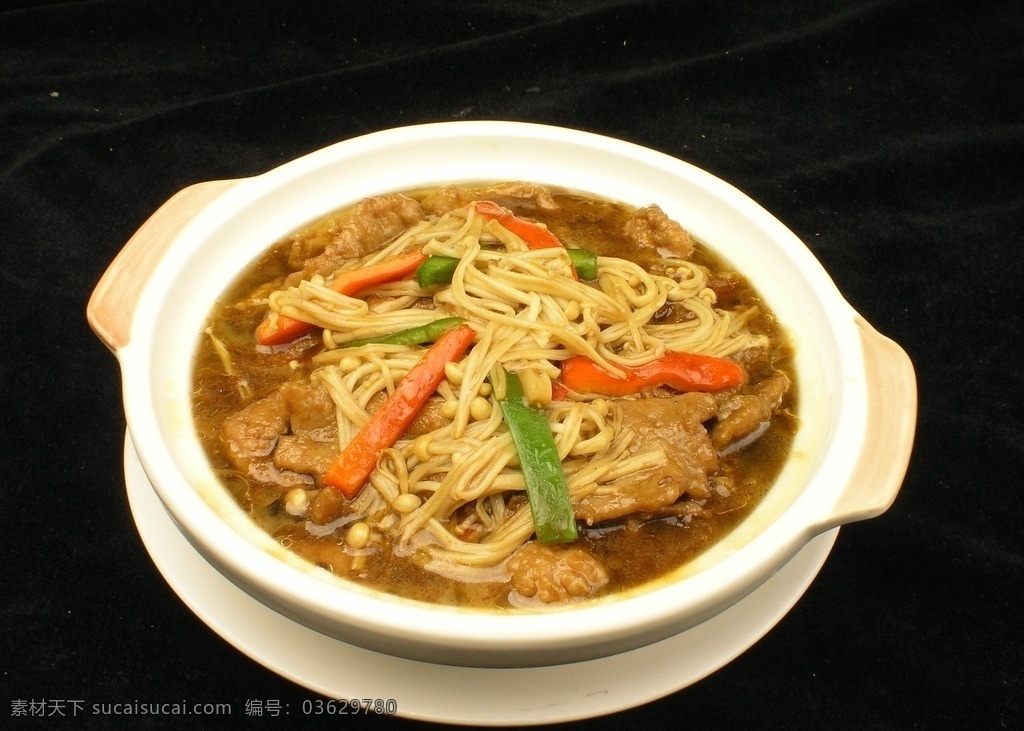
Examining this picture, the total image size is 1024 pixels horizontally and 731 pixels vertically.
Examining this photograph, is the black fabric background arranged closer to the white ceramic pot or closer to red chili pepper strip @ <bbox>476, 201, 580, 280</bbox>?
the white ceramic pot

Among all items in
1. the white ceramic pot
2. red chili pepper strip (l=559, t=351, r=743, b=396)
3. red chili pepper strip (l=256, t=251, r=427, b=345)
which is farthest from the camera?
red chili pepper strip (l=256, t=251, r=427, b=345)

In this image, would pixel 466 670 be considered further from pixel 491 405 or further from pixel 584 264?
pixel 584 264

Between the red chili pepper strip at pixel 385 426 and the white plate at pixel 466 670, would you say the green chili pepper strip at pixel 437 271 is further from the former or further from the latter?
the white plate at pixel 466 670

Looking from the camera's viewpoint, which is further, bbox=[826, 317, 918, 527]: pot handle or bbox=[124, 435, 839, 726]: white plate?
bbox=[124, 435, 839, 726]: white plate

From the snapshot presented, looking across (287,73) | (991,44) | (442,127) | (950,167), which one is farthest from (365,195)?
(991,44)

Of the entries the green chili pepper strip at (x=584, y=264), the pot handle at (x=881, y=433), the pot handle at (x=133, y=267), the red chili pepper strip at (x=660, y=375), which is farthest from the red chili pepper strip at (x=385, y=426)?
the pot handle at (x=881, y=433)

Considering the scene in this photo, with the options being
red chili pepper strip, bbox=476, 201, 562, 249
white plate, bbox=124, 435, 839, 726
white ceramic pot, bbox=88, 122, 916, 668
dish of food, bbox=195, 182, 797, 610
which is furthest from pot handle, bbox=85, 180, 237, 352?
red chili pepper strip, bbox=476, 201, 562, 249
